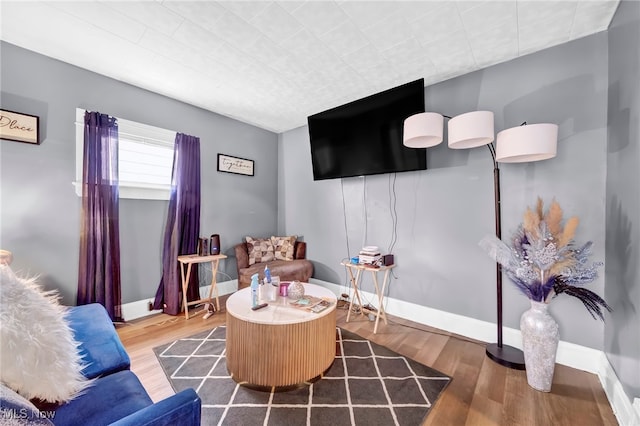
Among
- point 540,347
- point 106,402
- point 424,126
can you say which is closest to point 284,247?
point 424,126

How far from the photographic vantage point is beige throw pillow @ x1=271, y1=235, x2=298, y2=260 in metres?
3.70

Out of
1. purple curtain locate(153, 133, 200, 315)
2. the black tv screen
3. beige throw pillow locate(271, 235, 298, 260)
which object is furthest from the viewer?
beige throw pillow locate(271, 235, 298, 260)

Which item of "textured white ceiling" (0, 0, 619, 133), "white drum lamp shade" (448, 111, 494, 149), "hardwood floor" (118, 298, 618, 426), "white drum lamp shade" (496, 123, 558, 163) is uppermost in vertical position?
"textured white ceiling" (0, 0, 619, 133)

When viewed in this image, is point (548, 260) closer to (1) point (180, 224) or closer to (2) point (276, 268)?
(2) point (276, 268)

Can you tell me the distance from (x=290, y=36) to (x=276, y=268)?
2484 millimetres

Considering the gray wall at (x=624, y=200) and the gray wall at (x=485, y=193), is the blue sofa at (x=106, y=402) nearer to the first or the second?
the gray wall at (x=624, y=200)

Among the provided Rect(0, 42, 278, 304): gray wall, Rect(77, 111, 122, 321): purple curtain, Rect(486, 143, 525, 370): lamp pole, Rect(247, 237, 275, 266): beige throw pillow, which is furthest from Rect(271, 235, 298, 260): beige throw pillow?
Rect(486, 143, 525, 370): lamp pole

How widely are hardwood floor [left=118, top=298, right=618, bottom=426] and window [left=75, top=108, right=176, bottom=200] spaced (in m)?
1.42

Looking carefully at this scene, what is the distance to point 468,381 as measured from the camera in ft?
5.77

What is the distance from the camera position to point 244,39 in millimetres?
1982

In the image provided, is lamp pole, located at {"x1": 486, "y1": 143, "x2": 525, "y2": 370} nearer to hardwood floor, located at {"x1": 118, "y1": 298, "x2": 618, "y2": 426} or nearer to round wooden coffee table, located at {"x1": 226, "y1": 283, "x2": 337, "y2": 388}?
hardwood floor, located at {"x1": 118, "y1": 298, "x2": 618, "y2": 426}

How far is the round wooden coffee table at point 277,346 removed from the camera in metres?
A: 1.60

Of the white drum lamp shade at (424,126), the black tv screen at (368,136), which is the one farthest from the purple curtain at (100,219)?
the white drum lamp shade at (424,126)

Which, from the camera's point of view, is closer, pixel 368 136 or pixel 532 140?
pixel 532 140
